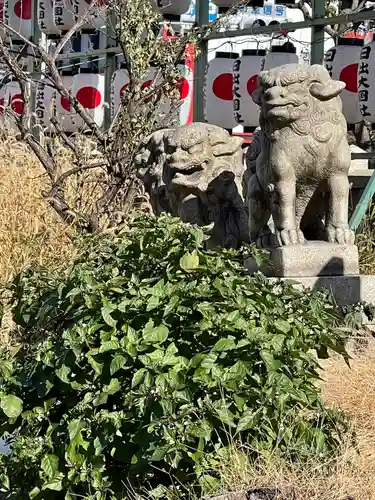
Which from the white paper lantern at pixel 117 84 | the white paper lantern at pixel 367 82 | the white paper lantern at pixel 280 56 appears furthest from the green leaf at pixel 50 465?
the white paper lantern at pixel 117 84

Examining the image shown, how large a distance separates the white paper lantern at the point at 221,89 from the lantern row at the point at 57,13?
771mm

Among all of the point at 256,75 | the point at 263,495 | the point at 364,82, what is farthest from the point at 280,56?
the point at 263,495

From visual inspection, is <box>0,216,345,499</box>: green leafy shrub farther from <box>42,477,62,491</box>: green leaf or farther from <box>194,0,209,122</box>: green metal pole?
<box>194,0,209,122</box>: green metal pole

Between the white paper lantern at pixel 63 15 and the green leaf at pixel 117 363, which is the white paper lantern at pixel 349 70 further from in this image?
the green leaf at pixel 117 363

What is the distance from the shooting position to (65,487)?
10.9ft

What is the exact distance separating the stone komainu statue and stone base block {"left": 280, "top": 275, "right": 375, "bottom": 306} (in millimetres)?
769

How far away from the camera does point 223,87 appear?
10.7 meters

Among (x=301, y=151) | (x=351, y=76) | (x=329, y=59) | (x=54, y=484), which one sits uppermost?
(x=329, y=59)

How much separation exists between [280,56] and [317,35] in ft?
1.63

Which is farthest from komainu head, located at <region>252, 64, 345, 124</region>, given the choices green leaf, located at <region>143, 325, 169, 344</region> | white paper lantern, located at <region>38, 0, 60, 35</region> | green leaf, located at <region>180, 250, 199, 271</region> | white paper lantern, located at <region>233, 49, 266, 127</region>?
white paper lantern, located at <region>38, 0, 60, 35</region>

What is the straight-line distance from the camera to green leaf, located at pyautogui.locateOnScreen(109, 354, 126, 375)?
3.26 m

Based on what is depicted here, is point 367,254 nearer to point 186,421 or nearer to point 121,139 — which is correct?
point 121,139

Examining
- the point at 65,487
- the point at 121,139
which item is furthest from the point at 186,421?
the point at 121,139

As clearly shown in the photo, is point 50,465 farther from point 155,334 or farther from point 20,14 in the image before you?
point 20,14
